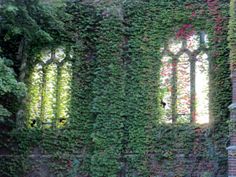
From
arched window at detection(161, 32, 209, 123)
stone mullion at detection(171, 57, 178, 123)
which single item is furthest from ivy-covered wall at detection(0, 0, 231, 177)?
stone mullion at detection(171, 57, 178, 123)

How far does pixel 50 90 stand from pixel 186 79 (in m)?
3.82

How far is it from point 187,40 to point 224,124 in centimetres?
258

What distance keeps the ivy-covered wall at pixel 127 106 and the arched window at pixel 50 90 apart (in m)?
0.27

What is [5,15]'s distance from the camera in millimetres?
11945

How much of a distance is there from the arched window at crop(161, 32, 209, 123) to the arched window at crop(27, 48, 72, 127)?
2.73 metres

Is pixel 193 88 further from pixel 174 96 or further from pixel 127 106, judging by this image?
pixel 127 106

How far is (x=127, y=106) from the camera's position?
527 inches

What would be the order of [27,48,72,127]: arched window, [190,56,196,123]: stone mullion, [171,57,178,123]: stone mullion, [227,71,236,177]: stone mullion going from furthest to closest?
[27,48,72,127]: arched window < [171,57,178,123]: stone mullion < [190,56,196,123]: stone mullion < [227,71,236,177]: stone mullion

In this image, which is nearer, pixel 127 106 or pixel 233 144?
pixel 233 144

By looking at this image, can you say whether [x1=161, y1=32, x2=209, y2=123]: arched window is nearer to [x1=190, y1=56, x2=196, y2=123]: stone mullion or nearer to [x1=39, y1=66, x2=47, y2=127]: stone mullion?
[x1=190, y1=56, x2=196, y2=123]: stone mullion

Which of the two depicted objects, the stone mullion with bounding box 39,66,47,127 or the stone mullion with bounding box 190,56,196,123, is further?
the stone mullion with bounding box 39,66,47,127

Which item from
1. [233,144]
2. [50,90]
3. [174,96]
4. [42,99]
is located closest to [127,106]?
[174,96]

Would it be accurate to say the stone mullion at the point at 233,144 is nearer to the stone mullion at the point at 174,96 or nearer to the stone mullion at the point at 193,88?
the stone mullion at the point at 193,88

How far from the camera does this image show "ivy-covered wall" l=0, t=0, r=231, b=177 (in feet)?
42.5
